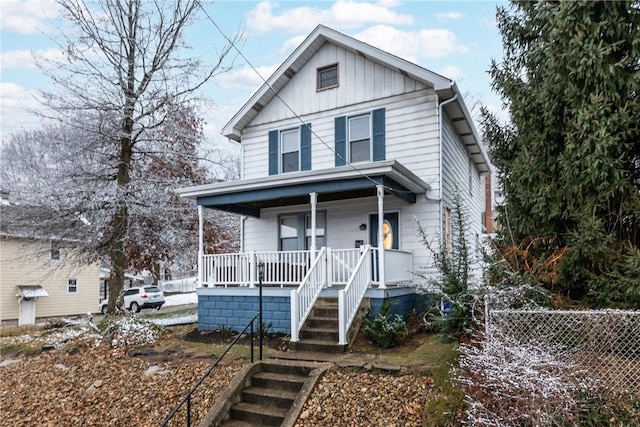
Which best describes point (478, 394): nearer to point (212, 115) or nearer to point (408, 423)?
point (408, 423)

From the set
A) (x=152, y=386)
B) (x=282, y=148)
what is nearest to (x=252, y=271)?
(x=152, y=386)

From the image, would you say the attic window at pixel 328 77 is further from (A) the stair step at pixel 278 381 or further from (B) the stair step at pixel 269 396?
(B) the stair step at pixel 269 396

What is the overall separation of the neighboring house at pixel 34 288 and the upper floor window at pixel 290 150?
10.5 meters

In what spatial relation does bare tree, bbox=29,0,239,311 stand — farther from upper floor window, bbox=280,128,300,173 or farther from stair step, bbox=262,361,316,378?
stair step, bbox=262,361,316,378

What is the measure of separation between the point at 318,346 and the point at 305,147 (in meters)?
6.44

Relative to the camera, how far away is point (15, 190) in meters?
17.0

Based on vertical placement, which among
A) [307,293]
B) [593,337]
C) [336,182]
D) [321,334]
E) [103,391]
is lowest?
[103,391]

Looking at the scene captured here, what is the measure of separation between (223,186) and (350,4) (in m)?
5.26

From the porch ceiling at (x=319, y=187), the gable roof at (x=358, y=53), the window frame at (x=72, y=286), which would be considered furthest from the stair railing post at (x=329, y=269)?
the window frame at (x=72, y=286)

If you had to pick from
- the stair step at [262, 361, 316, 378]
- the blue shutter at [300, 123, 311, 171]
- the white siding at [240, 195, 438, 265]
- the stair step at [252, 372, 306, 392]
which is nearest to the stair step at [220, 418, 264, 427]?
the stair step at [252, 372, 306, 392]

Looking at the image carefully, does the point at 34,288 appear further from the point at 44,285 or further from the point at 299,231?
the point at 299,231

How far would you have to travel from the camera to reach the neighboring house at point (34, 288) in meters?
20.1

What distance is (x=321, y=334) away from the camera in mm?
7996

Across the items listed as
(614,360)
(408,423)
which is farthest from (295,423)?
(614,360)
